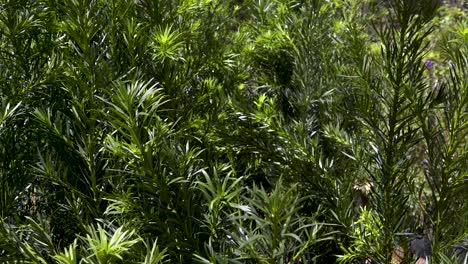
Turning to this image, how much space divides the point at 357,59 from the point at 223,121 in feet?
Result: 1.05

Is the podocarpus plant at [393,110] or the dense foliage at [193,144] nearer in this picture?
the dense foliage at [193,144]

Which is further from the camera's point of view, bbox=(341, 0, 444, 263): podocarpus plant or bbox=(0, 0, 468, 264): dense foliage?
bbox=(341, 0, 444, 263): podocarpus plant

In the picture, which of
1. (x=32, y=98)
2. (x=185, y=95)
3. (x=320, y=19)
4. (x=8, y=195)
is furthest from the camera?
(x=320, y=19)

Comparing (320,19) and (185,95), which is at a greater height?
(320,19)

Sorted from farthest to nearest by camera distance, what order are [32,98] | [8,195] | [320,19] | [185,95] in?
[320,19] < [185,95] < [32,98] < [8,195]

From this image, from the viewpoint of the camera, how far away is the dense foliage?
0.87m

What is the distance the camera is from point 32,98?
1.08 m

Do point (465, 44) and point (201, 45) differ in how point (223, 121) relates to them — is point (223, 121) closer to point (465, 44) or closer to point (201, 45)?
point (201, 45)

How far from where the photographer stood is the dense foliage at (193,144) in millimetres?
869

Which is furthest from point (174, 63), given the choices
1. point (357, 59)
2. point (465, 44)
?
Result: point (465, 44)

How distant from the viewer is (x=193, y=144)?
1.16 metres

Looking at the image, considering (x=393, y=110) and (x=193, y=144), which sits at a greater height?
(x=393, y=110)

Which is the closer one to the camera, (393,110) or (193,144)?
(393,110)

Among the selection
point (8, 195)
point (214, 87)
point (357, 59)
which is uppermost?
A: point (357, 59)
